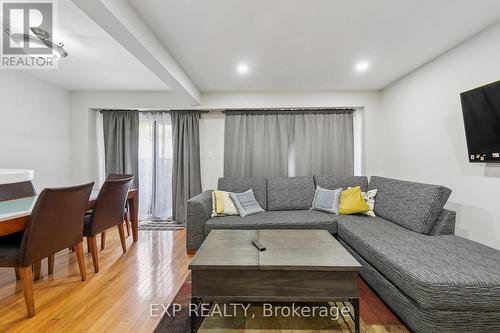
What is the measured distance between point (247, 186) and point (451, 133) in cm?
250

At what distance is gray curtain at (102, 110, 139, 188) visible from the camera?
161 inches

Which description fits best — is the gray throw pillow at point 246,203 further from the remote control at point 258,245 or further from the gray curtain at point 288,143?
the remote control at point 258,245

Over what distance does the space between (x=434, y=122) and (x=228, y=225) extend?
2.68 meters

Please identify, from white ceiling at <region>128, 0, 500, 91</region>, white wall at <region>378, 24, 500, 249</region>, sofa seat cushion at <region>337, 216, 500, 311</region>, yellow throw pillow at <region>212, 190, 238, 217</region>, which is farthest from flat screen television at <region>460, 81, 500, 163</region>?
yellow throw pillow at <region>212, 190, 238, 217</region>

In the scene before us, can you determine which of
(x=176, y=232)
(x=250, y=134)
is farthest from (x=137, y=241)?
(x=250, y=134)

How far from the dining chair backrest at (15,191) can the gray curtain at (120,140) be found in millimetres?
1409

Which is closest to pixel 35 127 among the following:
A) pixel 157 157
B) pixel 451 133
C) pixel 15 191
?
pixel 15 191

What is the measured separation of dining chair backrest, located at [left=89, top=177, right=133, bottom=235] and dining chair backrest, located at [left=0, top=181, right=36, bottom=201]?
971 mm

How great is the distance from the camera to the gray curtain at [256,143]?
4.00 m

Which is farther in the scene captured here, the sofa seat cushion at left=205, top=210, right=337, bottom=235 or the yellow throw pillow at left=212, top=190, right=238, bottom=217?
the yellow throw pillow at left=212, top=190, right=238, bottom=217

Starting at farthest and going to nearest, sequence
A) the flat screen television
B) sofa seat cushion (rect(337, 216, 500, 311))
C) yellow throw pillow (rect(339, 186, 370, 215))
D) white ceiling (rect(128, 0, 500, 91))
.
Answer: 1. yellow throw pillow (rect(339, 186, 370, 215))
2. the flat screen television
3. white ceiling (rect(128, 0, 500, 91))
4. sofa seat cushion (rect(337, 216, 500, 311))

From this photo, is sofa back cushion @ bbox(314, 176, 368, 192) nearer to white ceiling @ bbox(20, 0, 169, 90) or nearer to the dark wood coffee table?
the dark wood coffee table

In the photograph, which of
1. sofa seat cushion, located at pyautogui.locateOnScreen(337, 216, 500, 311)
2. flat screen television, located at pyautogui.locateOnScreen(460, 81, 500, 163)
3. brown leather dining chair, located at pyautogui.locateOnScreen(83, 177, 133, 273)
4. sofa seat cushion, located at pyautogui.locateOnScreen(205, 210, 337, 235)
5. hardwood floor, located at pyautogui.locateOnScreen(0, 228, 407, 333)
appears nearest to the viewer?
sofa seat cushion, located at pyautogui.locateOnScreen(337, 216, 500, 311)

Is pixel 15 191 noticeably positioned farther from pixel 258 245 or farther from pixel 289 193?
pixel 289 193
